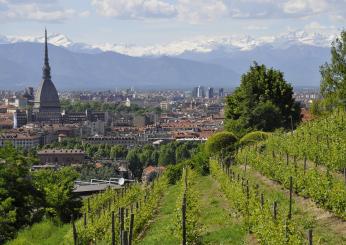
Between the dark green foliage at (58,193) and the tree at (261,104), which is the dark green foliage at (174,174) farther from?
the tree at (261,104)

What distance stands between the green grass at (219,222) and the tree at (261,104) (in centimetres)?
1421

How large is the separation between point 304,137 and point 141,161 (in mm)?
71958

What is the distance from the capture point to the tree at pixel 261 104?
33.3 m

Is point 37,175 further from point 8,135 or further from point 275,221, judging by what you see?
point 8,135

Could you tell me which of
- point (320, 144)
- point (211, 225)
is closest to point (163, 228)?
point (211, 225)

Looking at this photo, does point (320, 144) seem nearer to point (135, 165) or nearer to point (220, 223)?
point (220, 223)

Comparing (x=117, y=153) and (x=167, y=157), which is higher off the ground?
(x=167, y=157)

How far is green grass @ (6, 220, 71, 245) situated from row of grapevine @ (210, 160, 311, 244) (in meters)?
4.48

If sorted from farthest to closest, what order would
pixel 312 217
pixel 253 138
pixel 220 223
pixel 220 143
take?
pixel 220 143
pixel 253 138
pixel 220 223
pixel 312 217

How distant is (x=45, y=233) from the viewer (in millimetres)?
17906

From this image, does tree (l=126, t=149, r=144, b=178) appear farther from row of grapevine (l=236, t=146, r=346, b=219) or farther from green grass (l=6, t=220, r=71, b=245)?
row of grapevine (l=236, t=146, r=346, b=219)

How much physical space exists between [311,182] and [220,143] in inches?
566

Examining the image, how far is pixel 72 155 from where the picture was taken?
99.5 metres

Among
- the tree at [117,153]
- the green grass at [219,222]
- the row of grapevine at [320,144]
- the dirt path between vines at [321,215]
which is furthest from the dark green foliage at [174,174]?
the tree at [117,153]
